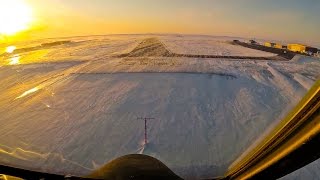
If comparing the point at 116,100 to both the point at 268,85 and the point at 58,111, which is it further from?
the point at 268,85

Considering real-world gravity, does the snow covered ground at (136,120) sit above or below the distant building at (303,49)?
above

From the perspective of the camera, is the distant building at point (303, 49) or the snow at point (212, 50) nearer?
the distant building at point (303, 49)

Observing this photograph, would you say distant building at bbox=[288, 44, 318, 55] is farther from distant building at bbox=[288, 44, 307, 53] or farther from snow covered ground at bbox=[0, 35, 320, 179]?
snow covered ground at bbox=[0, 35, 320, 179]

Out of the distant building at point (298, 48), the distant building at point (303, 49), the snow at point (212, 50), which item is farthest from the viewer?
the distant building at point (298, 48)

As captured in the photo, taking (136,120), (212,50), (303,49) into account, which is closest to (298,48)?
(303,49)

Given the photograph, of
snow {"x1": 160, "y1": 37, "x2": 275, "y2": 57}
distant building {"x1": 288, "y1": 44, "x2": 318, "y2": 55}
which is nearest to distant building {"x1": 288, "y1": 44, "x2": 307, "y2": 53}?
distant building {"x1": 288, "y1": 44, "x2": 318, "y2": 55}

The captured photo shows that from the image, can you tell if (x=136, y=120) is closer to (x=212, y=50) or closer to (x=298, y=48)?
(x=212, y=50)

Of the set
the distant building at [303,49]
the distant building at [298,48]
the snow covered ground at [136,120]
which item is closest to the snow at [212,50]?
the distant building at [303,49]

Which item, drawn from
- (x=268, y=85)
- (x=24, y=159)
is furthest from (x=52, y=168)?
(x=268, y=85)

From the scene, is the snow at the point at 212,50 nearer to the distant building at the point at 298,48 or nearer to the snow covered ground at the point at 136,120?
the distant building at the point at 298,48

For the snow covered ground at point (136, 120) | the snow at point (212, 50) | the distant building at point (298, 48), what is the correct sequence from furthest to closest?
the distant building at point (298, 48) → the snow at point (212, 50) → the snow covered ground at point (136, 120)

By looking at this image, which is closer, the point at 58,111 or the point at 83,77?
the point at 58,111
